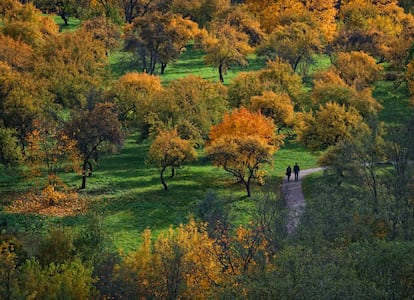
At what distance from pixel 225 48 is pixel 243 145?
32.1 meters

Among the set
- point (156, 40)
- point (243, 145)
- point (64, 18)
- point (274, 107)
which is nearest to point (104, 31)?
point (156, 40)

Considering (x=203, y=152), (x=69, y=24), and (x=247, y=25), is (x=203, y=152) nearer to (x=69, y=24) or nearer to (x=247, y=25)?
(x=247, y=25)

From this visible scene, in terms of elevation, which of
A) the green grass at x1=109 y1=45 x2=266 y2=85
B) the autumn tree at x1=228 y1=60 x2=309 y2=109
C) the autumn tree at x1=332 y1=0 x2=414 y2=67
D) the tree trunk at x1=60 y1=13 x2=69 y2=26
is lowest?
the autumn tree at x1=228 y1=60 x2=309 y2=109

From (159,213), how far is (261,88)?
80.8 feet

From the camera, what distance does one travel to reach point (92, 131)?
6031 cm

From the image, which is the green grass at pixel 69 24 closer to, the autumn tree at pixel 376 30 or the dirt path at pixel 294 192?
the autumn tree at pixel 376 30

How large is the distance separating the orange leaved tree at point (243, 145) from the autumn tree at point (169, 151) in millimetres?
1951

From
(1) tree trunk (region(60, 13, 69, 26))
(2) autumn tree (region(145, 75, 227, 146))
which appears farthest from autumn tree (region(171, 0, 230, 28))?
(2) autumn tree (region(145, 75, 227, 146))

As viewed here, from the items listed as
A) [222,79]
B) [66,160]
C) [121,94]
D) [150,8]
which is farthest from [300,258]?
[150,8]

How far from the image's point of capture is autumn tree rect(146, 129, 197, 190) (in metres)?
61.2

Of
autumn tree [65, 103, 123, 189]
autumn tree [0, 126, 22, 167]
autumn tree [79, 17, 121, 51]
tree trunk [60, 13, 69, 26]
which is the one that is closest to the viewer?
autumn tree [65, 103, 123, 189]

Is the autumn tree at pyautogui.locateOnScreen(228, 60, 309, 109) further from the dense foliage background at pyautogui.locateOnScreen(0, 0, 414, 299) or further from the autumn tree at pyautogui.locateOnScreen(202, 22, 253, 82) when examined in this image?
the autumn tree at pyautogui.locateOnScreen(202, 22, 253, 82)

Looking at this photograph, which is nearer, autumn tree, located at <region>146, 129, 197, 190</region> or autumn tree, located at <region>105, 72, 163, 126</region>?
autumn tree, located at <region>146, 129, 197, 190</region>

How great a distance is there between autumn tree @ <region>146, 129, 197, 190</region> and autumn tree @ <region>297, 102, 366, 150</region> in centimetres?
1153
